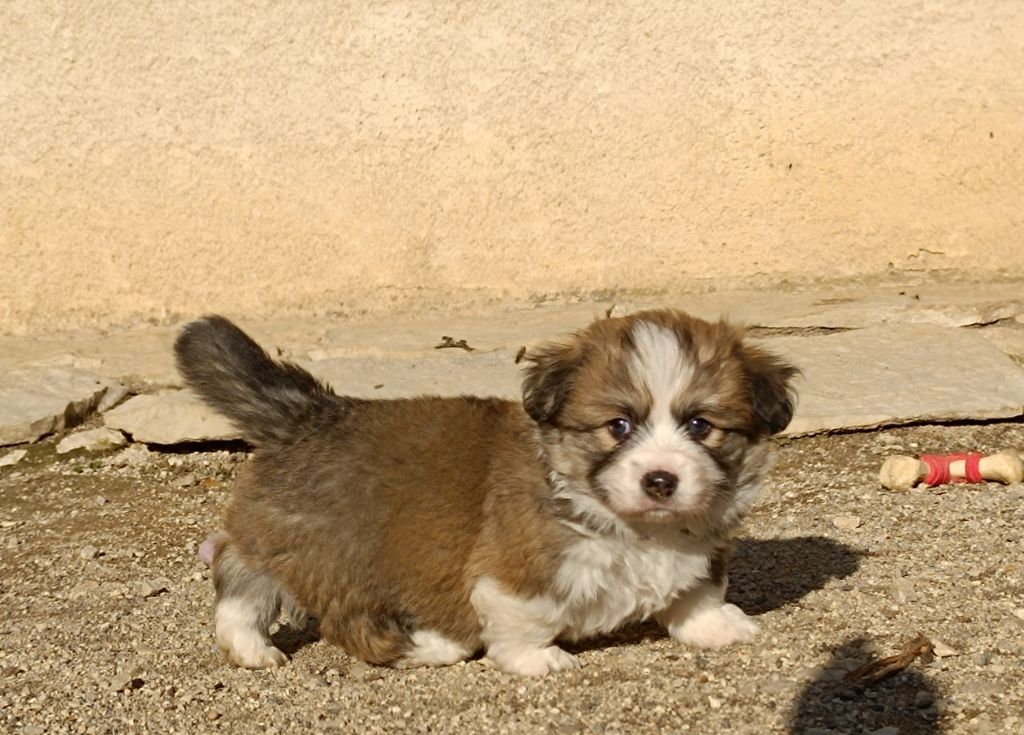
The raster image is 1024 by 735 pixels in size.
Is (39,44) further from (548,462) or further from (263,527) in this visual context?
(548,462)

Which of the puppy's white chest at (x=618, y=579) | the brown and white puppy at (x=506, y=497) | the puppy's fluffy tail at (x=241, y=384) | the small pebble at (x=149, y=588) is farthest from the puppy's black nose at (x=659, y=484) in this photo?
the small pebble at (x=149, y=588)

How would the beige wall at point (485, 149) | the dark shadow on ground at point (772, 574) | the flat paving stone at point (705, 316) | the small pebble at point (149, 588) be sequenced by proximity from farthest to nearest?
the beige wall at point (485, 149) < the flat paving stone at point (705, 316) < the small pebble at point (149, 588) < the dark shadow on ground at point (772, 574)

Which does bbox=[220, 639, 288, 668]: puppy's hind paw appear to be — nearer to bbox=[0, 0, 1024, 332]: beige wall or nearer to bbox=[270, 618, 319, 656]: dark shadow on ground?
bbox=[270, 618, 319, 656]: dark shadow on ground

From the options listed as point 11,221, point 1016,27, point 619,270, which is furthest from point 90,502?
point 1016,27

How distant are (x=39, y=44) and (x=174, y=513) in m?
2.94

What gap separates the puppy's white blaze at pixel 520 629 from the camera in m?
4.27

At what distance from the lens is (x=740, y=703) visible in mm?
4145

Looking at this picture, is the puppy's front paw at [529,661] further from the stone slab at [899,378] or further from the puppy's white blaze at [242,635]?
the stone slab at [899,378]

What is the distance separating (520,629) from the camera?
170 inches

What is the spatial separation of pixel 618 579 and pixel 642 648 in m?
0.47

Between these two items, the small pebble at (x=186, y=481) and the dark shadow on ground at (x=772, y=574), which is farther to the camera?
the small pebble at (x=186, y=481)

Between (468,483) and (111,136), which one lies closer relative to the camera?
(468,483)

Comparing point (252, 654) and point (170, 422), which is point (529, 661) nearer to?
point (252, 654)

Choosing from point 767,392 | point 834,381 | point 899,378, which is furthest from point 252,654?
point 899,378
